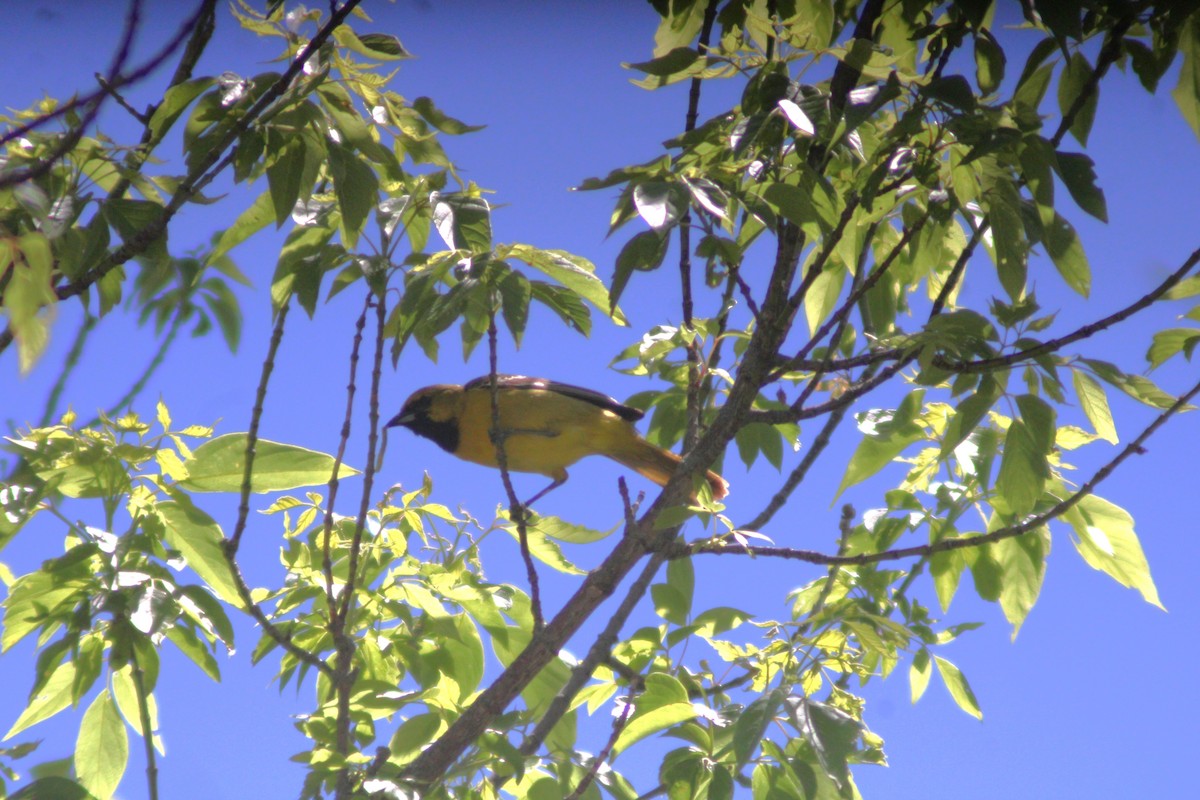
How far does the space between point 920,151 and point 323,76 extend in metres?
1.05

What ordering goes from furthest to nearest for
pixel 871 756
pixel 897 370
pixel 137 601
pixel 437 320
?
pixel 871 756
pixel 897 370
pixel 137 601
pixel 437 320

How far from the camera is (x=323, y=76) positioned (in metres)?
1.72

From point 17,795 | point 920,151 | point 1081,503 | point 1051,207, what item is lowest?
point 17,795

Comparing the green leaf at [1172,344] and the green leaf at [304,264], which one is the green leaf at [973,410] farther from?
the green leaf at [304,264]

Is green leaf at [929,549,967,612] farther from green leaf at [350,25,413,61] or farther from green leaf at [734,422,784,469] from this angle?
green leaf at [350,25,413,61]

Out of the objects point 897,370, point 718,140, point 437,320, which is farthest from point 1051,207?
point 437,320

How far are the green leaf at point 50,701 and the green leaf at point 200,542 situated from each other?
1.38 ft

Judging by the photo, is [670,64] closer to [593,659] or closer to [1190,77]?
[1190,77]

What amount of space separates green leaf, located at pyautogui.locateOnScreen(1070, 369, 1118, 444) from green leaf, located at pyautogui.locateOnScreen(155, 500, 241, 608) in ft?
5.49

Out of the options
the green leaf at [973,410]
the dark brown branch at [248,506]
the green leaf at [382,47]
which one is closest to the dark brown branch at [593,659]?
the dark brown branch at [248,506]

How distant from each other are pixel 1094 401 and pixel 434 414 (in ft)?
10.5

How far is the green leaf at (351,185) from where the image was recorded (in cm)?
177

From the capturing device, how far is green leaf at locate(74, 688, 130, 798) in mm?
2156

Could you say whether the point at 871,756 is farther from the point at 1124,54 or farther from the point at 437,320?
the point at 1124,54
